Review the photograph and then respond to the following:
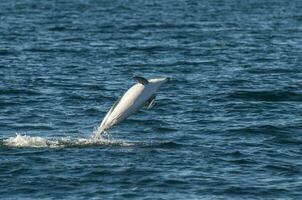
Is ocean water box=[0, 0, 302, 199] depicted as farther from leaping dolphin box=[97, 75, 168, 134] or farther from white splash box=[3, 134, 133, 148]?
leaping dolphin box=[97, 75, 168, 134]

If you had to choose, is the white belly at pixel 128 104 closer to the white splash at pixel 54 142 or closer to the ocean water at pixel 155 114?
the ocean water at pixel 155 114

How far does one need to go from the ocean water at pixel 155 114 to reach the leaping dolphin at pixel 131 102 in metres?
1.29

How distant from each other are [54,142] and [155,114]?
698 cm

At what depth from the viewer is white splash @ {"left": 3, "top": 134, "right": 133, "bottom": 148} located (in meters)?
28.9

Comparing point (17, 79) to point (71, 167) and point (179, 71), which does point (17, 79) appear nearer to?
point (179, 71)

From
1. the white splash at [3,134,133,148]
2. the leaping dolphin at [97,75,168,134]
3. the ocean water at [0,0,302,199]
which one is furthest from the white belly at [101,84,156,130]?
the white splash at [3,134,133,148]

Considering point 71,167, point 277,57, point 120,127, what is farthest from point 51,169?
point 277,57

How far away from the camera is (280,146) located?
1155 inches

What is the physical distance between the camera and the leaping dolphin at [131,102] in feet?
85.4

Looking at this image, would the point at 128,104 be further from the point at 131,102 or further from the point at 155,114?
the point at 155,114

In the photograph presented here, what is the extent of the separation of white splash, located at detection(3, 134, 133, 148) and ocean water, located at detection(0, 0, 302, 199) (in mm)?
63

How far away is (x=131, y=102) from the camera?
26.2 m

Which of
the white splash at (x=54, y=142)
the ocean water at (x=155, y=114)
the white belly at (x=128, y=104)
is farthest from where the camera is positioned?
the white splash at (x=54, y=142)

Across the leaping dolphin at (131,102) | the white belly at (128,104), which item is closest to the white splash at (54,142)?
the leaping dolphin at (131,102)
